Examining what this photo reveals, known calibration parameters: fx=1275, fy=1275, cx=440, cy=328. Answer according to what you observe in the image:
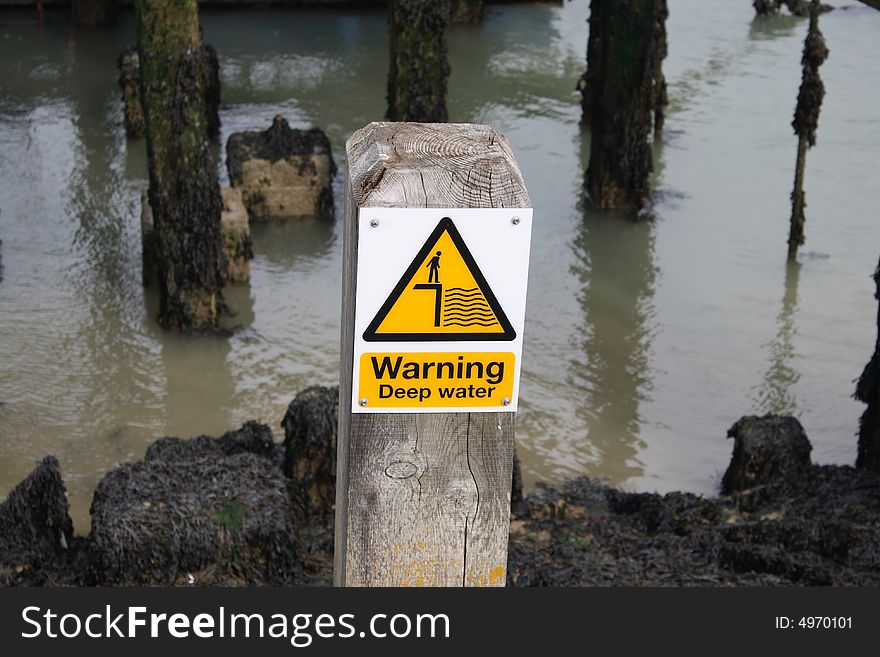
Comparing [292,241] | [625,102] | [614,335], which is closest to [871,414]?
[614,335]

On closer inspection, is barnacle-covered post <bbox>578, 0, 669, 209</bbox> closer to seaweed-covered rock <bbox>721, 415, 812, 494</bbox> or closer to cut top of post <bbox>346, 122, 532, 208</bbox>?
seaweed-covered rock <bbox>721, 415, 812, 494</bbox>

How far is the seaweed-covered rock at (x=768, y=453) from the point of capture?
6691 mm

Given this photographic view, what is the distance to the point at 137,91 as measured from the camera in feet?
40.9

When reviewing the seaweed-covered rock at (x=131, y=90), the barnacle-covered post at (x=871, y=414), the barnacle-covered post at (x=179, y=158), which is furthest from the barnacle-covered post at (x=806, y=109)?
the seaweed-covered rock at (x=131, y=90)

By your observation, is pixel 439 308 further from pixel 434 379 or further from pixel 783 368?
pixel 783 368

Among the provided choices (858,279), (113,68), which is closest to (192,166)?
(858,279)

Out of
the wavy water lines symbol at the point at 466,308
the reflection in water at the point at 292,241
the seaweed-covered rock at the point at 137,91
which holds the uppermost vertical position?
the wavy water lines symbol at the point at 466,308

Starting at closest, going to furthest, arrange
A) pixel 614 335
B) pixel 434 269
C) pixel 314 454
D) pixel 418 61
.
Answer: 1. pixel 434 269
2. pixel 314 454
3. pixel 614 335
4. pixel 418 61

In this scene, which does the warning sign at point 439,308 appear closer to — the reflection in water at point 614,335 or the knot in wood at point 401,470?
the knot in wood at point 401,470

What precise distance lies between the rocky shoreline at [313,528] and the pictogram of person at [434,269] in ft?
9.62

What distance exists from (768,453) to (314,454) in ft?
7.91

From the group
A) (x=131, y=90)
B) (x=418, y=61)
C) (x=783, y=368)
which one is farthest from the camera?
(x=131, y=90)

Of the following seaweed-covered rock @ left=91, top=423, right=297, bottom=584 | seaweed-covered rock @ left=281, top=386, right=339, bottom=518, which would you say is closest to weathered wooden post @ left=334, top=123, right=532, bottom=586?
seaweed-covered rock @ left=91, top=423, right=297, bottom=584

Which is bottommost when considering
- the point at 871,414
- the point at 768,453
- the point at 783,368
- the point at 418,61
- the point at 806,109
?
the point at 783,368
